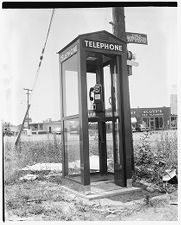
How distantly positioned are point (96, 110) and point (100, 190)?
3.48 feet

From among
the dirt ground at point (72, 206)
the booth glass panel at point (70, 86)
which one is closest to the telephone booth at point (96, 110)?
the booth glass panel at point (70, 86)

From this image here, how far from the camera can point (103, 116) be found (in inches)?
175

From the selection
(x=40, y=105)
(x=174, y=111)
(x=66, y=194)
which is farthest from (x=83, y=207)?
(x=174, y=111)

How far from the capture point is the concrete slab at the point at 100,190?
12.7ft

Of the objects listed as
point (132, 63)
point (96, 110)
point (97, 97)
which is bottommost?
point (96, 110)

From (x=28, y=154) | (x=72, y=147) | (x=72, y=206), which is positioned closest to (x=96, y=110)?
(x=72, y=147)

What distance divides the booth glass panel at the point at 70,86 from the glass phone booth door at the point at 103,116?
21cm

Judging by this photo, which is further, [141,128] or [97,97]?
[97,97]

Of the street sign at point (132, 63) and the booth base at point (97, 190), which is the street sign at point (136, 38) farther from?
the booth base at point (97, 190)

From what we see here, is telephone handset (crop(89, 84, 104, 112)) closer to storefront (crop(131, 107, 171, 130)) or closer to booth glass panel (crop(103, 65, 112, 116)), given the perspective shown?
booth glass panel (crop(103, 65, 112, 116))

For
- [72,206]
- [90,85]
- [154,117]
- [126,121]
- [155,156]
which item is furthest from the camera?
[90,85]

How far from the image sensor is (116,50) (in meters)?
4.22

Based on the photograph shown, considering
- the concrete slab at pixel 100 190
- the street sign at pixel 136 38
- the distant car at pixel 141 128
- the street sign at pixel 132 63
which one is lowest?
the concrete slab at pixel 100 190

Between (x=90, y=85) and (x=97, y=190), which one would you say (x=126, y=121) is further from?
(x=97, y=190)
